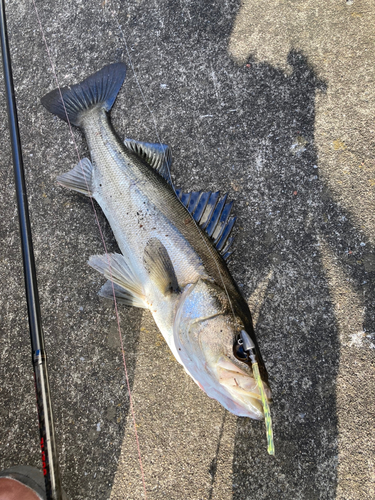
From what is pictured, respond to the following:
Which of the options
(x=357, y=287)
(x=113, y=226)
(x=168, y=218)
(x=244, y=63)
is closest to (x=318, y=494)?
(x=357, y=287)

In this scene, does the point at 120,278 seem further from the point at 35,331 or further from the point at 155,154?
the point at 155,154

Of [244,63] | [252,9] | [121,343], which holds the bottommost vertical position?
[121,343]

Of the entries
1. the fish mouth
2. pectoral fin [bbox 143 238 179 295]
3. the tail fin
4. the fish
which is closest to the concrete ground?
the tail fin

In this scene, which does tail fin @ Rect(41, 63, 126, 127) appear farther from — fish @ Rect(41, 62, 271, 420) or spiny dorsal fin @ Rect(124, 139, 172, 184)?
spiny dorsal fin @ Rect(124, 139, 172, 184)

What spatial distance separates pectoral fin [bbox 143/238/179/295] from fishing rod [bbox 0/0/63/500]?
2.34 ft

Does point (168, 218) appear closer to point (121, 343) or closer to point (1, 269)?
point (121, 343)

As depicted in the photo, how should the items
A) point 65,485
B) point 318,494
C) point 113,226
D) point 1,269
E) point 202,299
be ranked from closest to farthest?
point 202,299
point 318,494
point 65,485
point 113,226
point 1,269

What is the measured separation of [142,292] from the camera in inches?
91.6

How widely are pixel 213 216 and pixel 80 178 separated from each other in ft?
3.75

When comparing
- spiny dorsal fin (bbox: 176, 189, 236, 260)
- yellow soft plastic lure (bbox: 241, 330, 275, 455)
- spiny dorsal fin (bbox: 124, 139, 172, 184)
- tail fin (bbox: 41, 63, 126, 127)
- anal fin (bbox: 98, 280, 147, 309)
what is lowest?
yellow soft plastic lure (bbox: 241, 330, 275, 455)

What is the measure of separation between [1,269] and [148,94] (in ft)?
6.37

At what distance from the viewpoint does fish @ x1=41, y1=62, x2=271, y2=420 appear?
71.6 inches

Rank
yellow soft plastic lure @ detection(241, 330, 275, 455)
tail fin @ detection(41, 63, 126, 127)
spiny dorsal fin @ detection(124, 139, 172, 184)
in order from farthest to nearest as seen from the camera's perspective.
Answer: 1. tail fin @ detection(41, 63, 126, 127)
2. spiny dorsal fin @ detection(124, 139, 172, 184)
3. yellow soft plastic lure @ detection(241, 330, 275, 455)

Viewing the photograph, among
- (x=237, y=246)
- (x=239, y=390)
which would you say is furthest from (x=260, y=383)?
(x=237, y=246)
